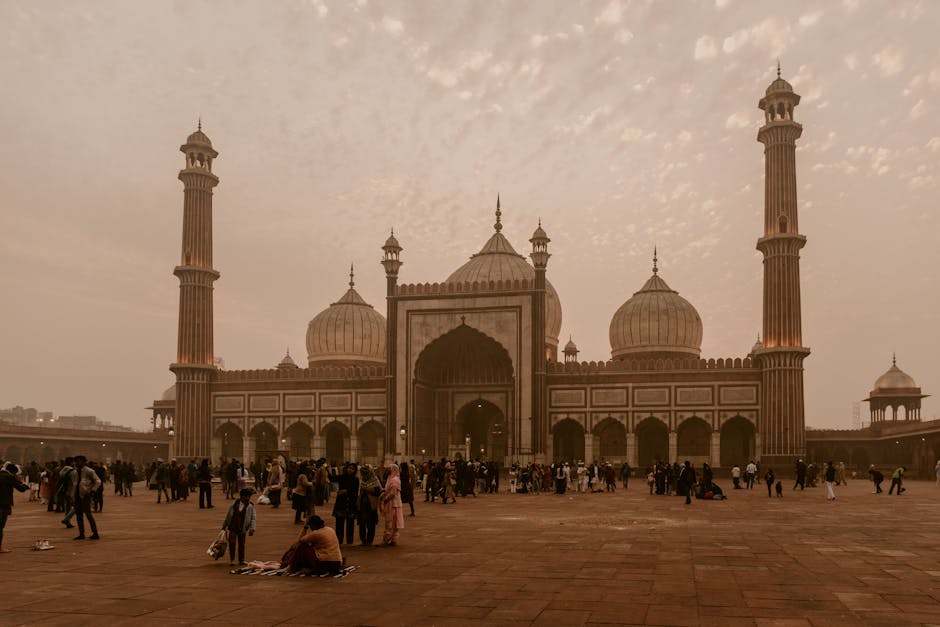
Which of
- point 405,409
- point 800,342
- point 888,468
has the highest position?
point 800,342

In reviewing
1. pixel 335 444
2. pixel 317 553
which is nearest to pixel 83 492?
pixel 317 553

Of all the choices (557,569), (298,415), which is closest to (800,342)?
(298,415)

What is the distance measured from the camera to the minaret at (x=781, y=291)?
41.5 m

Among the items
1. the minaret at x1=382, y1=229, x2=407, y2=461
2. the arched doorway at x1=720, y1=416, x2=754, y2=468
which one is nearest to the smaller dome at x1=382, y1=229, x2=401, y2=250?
the minaret at x1=382, y1=229, x2=407, y2=461

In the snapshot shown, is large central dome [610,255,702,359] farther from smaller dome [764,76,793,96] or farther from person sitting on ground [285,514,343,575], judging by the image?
person sitting on ground [285,514,343,575]

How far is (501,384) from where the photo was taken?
47719mm

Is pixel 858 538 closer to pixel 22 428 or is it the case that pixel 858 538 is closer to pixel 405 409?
pixel 405 409

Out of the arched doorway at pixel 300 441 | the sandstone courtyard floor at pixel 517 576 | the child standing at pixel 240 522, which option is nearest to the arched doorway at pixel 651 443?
the arched doorway at pixel 300 441

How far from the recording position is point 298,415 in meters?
48.8

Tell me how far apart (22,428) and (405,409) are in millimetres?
25762

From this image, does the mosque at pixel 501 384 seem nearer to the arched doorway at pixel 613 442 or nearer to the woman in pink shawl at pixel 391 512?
the arched doorway at pixel 613 442

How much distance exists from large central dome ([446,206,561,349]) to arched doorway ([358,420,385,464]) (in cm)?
915

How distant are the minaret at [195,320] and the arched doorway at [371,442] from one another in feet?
26.4

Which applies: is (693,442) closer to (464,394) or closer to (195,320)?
(464,394)
